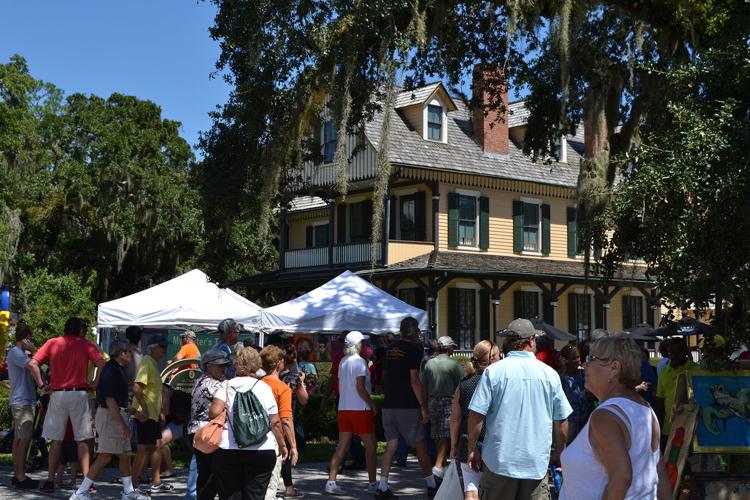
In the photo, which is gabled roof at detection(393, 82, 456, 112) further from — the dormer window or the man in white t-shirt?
the man in white t-shirt

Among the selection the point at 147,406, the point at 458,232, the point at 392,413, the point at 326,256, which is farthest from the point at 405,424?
the point at 326,256

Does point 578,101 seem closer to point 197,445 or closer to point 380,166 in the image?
point 380,166

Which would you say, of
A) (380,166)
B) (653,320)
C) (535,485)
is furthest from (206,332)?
(653,320)

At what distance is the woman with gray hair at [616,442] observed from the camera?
157 inches

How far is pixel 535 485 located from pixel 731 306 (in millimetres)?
4041

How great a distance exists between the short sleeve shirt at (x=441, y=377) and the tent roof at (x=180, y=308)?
7.95 metres

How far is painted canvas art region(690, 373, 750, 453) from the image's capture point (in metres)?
8.31

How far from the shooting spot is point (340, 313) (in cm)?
1706

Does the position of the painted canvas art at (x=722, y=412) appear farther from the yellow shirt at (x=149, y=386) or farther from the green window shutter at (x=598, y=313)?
the green window shutter at (x=598, y=313)

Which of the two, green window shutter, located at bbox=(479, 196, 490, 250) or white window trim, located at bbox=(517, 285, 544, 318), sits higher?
green window shutter, located at bbox=(479, 196, 490, 250)

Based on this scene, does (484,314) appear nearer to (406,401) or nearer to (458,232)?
(458,232)

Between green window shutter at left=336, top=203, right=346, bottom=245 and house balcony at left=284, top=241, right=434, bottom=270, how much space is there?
123cm

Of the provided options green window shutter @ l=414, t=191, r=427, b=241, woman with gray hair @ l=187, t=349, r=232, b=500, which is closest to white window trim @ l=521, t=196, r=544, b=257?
green window shutter @ l=414, t=191, r=427, b=241

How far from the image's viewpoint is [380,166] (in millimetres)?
12250
